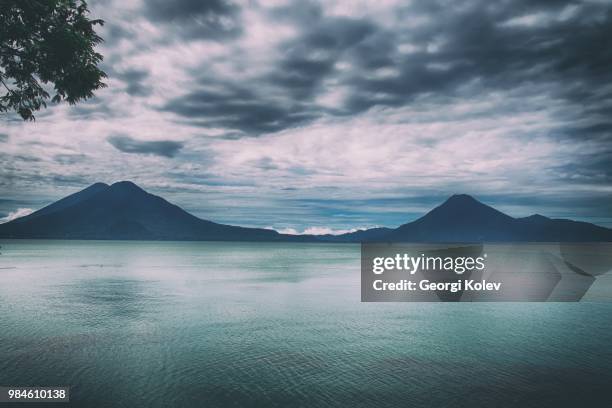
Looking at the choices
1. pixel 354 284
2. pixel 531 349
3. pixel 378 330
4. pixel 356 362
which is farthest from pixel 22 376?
pixel 354 284

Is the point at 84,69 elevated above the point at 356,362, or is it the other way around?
the point at 84,69

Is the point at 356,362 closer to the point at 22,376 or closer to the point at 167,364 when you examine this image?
the point at 167,364

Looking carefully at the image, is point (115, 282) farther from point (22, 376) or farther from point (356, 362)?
point (356, 362)

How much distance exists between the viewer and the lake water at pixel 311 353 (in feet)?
55.5

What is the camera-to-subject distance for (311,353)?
932 inches

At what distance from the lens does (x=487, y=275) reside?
83.9 m

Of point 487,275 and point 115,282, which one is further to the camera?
point 487,275

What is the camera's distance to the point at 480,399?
54.1 ft

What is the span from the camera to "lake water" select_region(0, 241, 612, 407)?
16922mm

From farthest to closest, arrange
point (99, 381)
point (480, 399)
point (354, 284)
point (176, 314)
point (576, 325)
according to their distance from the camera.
→ 1. point (354, 284)
2. point (176, 314)
3. point (576, 325)
4. point (99, 381)
5. point (480, 399)

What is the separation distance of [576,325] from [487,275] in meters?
53.7

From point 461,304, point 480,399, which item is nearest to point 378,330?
point 480,399

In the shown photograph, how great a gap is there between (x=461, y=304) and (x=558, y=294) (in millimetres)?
19019

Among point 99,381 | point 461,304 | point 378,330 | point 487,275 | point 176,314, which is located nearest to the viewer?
point 99,381
